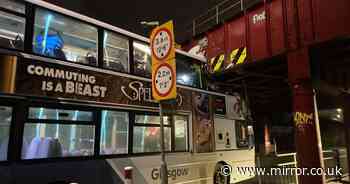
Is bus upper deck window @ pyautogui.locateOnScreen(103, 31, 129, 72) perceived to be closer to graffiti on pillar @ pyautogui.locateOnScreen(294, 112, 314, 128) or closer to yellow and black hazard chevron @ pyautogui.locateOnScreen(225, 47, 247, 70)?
yellow and black hazard chevron @ pyautogui.locateOnScreen(225, 47, 247, 70)

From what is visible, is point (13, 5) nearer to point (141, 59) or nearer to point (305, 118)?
point (141, 59)

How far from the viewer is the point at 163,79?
3686mm

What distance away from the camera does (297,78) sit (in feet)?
19.6

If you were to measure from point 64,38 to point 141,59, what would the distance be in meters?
1.73

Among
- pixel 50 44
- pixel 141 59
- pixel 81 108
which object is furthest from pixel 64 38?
pixel 141 59

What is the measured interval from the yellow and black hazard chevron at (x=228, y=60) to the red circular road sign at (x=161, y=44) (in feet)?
13.2

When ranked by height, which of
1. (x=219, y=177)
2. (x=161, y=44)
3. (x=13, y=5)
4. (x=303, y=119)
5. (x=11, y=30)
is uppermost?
(x=13, y=5)

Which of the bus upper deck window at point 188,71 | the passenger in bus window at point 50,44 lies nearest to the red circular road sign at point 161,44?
the passenger in bus window at point 50,44

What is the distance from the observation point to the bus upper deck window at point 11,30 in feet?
13.9

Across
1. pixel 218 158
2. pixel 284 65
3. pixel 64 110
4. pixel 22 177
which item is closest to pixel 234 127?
pixel 218 158

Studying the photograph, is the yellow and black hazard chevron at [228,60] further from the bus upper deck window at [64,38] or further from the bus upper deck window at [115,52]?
the bus upper deck window at [64,38]

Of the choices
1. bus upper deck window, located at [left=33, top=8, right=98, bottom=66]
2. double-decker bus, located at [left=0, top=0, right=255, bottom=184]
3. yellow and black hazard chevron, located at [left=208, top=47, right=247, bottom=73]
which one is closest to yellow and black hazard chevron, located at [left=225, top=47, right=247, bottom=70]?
yellow and black hazard chevron, located at [left=208, top=47, right=247, bottom=73]

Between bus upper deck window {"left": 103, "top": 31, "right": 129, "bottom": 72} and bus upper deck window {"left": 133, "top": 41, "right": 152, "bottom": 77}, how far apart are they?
0.76ft

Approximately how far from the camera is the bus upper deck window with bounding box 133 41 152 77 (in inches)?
237
